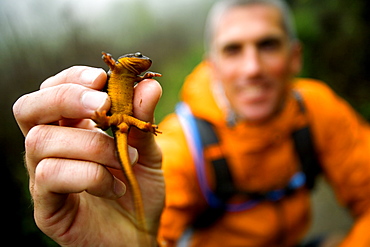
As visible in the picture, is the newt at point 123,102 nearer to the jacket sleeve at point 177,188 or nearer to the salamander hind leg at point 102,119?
the salamander hind leg at point 102,119

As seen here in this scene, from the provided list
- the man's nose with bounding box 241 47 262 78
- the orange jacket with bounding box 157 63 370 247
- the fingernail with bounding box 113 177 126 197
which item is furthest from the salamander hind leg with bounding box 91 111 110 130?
the man's nose with bounding box 241 47 262 78

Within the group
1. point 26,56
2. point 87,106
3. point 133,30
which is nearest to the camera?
point 87,106

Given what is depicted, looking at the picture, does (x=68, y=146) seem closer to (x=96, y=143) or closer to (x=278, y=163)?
(x=96, y=143)

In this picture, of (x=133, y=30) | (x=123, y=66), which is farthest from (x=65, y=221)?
(x=133, y=30)

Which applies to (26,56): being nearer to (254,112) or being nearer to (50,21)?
(50,21)

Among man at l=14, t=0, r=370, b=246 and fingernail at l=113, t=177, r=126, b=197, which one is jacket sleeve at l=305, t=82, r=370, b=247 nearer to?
man at l=14, t=0, r=370, b=246

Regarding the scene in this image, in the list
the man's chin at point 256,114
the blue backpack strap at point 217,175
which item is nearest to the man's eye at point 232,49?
the man's chin at point 256,114
